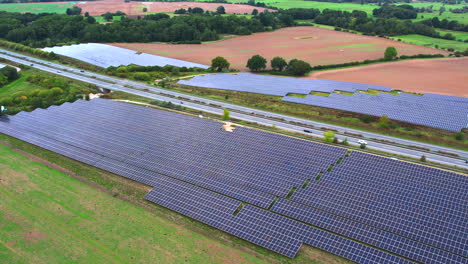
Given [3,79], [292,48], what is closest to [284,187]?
[3,79]

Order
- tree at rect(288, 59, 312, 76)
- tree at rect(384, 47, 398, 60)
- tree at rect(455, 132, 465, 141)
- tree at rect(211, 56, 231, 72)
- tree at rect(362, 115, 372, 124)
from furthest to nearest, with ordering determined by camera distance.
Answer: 1. tree at rect(384, 47, 398, 60)
2. tree at rect(211, 56, 231, 72)
3. tree at rect(288, 59, 312, 76)
4. tree at rect(362, 115, 372, 124)
5. tree at rect(455, 132, 465, 141)

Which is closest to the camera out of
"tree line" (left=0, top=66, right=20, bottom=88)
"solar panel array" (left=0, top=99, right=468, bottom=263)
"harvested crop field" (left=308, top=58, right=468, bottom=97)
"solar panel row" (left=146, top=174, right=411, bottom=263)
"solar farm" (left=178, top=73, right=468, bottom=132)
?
"solar panel row" (left=146, top=174, right=411, bottom=263)

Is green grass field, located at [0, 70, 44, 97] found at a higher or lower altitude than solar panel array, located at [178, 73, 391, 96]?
lower

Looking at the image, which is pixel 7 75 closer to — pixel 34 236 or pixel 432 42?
pixel 34 236

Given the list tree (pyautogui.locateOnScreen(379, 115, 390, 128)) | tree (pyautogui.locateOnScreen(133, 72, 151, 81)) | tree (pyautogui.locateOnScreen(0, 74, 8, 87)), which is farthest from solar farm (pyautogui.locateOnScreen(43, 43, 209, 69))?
tree (pyautogui.locateOnScreen(379, 115, 390, 128))

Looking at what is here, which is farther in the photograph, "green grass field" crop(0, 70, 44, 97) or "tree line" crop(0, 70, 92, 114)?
"green grass field" crop(0, 70, 44, 97)

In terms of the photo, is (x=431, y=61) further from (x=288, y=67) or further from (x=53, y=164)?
(x=53, y=164)

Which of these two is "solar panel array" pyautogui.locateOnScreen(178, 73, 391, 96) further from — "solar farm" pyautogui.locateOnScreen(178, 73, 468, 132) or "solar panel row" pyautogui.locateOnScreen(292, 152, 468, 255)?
"solar panel row" pyautogui.locateOnScreen(292, 152, 468, 255)

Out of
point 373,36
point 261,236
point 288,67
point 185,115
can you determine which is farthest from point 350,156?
point 373,36
